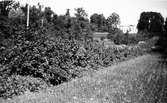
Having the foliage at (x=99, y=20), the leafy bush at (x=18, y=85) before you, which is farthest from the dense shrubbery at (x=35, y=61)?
the foliage at (x=99, y=20)

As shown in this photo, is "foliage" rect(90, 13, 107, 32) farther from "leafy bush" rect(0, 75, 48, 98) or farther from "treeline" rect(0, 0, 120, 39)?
"leafy bush" rect(0, 75, 48, 98)

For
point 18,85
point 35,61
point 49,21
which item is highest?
point 49,21

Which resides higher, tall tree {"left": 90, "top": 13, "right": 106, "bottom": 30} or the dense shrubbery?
tall tree {"left": 90, "top": 13, "right": 106, "bottom": 30}

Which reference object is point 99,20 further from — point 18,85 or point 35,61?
point 18,85

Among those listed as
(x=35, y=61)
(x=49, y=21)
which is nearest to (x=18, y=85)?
(x=35, y=61)

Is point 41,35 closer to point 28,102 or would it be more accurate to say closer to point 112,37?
point 28,102

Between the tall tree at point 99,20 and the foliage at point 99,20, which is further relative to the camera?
the tall tree at point 99,20

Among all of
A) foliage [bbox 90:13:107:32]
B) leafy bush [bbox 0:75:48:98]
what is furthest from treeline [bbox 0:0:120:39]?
leafy bush [bbox 0:75:48:98]

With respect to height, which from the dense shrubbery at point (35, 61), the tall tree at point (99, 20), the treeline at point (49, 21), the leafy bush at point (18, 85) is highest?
the tall tree at point (99, 20)

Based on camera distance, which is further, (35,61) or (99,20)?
(99,20)

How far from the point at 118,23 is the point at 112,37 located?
160 ft

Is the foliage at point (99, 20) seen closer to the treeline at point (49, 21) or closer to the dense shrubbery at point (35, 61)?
the treeline at point (49, 21)

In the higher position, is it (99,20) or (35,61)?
(99,20)

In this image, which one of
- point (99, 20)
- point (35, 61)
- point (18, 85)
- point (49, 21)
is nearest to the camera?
point (18, 85)
